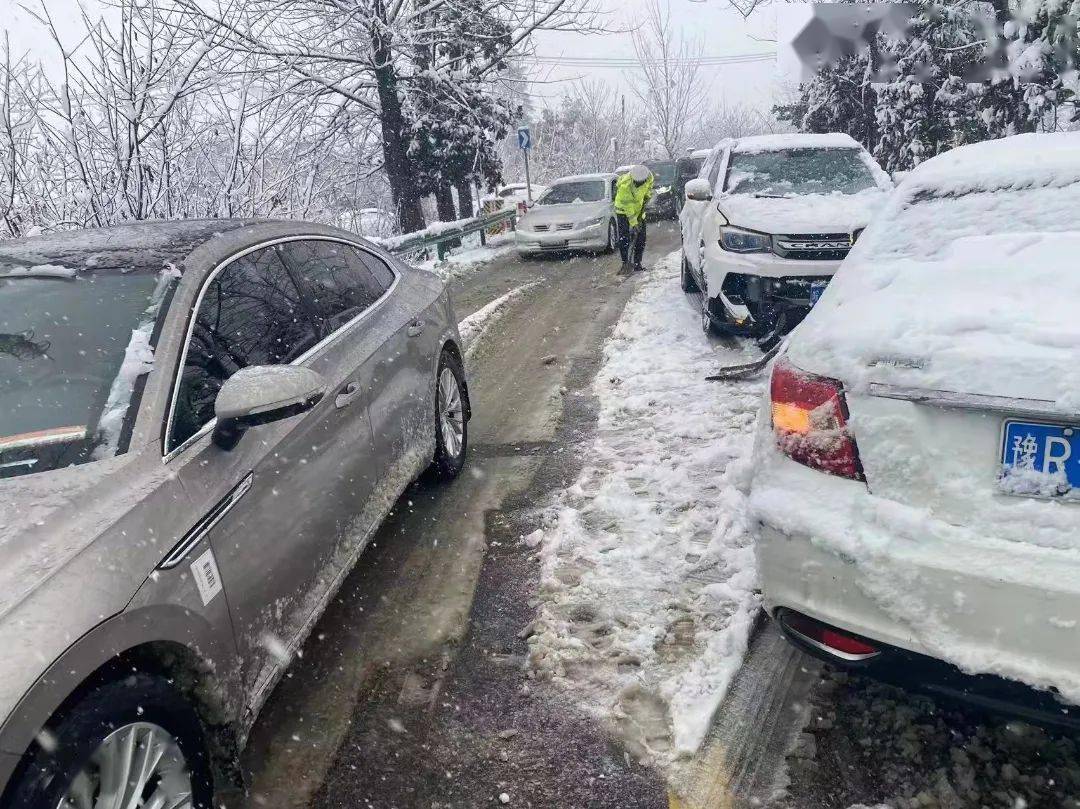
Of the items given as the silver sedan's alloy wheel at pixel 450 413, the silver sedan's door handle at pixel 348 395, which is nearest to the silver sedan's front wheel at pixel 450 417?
the silver sedan's alloy wheel at pixel 450 413

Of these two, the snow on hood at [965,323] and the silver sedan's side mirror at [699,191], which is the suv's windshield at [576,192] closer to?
the silver sedan's side mirror at [699,191]

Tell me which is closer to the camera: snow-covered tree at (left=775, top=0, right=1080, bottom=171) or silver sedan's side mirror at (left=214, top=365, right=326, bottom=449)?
silver sedan's side mirror at (left=214, top=365, right=326, bottom=449)

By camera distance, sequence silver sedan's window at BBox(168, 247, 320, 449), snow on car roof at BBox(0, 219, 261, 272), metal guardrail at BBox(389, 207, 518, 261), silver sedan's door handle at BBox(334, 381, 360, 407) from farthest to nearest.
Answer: metal guardrail at BBox(389, 207, 518, 261) → silver sedan's door handle at BBox(334, 381, 360, 407) → snow on car roof at BBox(0, 219, 261, 272) → silver sedan's window at BBox(168, 247, 320, 449)

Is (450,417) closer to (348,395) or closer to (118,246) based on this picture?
(348,395)

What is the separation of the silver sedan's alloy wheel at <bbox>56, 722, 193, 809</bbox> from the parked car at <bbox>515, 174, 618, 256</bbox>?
13046mm

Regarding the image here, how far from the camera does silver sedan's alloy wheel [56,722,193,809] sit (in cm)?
161

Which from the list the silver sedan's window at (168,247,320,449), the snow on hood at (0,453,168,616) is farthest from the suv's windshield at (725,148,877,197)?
the snow on hood at (0,453,168,616)

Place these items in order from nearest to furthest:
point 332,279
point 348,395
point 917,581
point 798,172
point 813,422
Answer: point 917,581
point 813,422
point 348,395
point 332,279
point 798,172

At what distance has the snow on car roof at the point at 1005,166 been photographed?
2674 mm

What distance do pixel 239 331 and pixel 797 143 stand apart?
717 cm

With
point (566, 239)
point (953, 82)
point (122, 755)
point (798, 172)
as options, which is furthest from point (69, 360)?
point (953, 82)

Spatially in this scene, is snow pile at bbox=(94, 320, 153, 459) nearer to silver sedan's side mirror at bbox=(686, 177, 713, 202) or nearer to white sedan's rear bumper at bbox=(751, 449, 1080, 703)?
white sedan's rear bumper at bbox=(751, 449, 1080, 703)

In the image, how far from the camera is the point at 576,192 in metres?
15.7

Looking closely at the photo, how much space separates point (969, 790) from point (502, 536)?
2373 millimetres
